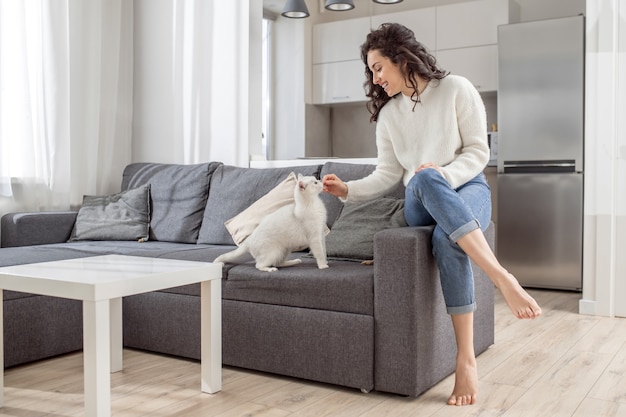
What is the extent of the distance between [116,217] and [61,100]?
84 cm

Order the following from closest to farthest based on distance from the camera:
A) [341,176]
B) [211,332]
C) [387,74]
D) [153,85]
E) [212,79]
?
[211,332], [387,74], [341,176], [212,79], [153,85]

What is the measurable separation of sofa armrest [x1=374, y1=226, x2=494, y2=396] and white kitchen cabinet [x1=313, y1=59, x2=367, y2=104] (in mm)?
4010

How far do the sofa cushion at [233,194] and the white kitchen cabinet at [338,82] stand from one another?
2.88m

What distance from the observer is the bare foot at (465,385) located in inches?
82.4

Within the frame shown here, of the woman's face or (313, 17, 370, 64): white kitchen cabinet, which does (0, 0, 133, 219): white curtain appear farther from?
(313, 17, 370, 64): white kitchen cabinet

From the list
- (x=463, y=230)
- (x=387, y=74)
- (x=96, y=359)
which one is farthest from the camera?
(x=387, y=74)

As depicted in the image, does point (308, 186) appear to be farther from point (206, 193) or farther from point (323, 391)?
point (206, 193)

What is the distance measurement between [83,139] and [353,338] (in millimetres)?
2466

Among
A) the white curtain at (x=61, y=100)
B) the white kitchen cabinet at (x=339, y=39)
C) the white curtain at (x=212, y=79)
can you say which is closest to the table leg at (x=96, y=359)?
the white curtain at (x=61, y=100)

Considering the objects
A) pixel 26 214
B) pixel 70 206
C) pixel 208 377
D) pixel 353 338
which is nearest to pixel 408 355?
pixel 353 338

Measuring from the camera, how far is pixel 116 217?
11.4 feet

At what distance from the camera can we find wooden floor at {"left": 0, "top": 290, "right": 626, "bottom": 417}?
80.4 inches

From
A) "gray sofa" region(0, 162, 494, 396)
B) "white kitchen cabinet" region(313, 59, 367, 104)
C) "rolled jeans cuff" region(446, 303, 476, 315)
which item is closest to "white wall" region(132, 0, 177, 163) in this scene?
"gray sofa" region(0, 162, 494, 396)

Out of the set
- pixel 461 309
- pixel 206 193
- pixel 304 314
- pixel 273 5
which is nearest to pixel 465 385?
pixel 461 309
